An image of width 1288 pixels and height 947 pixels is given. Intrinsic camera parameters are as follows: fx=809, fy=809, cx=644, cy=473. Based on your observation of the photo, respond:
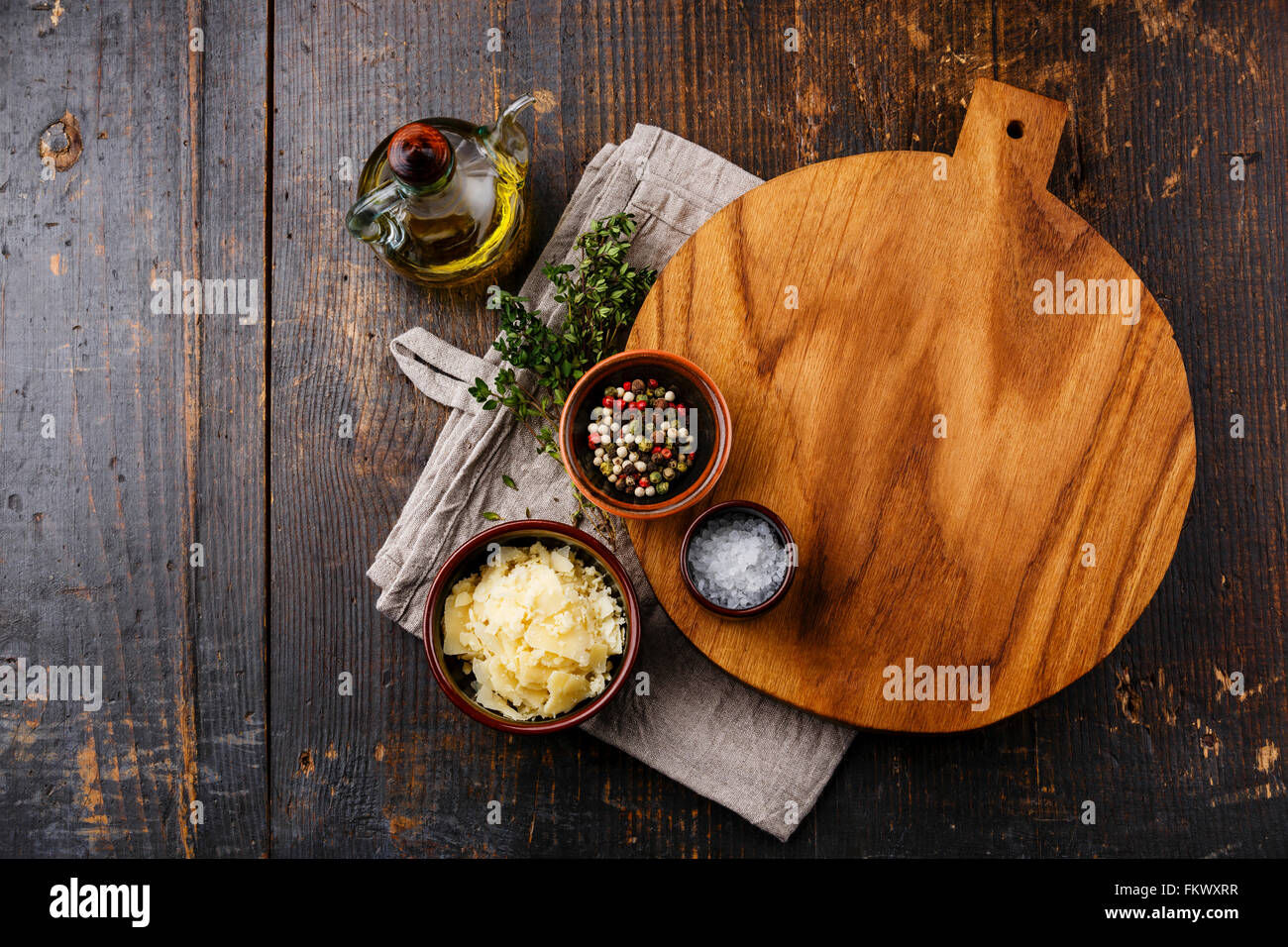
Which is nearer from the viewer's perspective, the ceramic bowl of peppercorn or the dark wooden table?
the ceramic bowl of peppercorn

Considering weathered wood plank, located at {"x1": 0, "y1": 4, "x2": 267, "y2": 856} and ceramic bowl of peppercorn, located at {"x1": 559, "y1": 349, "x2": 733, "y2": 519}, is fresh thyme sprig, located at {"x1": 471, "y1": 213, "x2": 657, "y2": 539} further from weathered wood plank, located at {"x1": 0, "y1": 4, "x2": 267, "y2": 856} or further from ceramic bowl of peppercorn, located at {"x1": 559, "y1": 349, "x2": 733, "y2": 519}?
weathered wood plank, located at {"x1": 0, "y1": 4, "x2": 267, "y2": 856}

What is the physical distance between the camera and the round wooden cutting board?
1473 mm

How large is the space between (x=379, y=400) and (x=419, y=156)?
57 centimetres

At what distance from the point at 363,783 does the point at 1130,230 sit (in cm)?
202

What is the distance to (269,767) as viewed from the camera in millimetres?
1712

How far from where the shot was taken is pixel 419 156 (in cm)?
136

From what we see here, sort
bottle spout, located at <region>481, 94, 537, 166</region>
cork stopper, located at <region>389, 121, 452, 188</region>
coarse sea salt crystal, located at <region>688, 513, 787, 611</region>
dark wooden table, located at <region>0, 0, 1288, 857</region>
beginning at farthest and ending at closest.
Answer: dark wooden table, located at <region>0, 0, 1288, 857</region>
bottle spout, located at <region>481, 94, 537, 166</region>
coarse sea salt crystal, located at <region>688, 513, 787, 611</region>
cork stopper, located at <region>389, 121, 452, 188</region>

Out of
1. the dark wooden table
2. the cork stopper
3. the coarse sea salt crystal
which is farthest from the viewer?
the dark wooden table

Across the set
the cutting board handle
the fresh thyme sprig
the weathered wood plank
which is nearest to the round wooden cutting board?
the cutting board handle

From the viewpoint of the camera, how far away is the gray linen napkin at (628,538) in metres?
1.63

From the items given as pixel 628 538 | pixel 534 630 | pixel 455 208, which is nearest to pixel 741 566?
pixel 628 538

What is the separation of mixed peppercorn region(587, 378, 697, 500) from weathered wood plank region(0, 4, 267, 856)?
31.9 inches

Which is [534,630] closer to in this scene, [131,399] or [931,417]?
[931,417]
